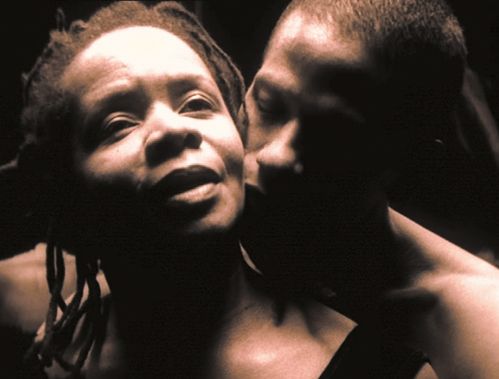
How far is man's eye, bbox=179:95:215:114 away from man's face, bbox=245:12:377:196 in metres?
0.09

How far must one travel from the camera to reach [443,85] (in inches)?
47.3

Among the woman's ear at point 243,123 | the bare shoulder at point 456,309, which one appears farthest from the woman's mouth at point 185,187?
the bare shoulder at point 456,309

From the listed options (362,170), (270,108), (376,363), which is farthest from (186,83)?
(376,363)

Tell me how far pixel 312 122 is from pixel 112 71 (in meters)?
0.32

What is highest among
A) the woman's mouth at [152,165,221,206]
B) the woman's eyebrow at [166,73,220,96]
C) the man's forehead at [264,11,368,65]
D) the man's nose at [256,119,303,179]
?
the man's forehead at [264,11,368,65]

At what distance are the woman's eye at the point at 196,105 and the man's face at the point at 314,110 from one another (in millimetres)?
92

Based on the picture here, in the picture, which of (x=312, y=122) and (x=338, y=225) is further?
(x=338, y=225)

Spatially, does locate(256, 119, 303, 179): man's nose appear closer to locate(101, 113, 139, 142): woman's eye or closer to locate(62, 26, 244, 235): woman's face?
locate(62, 26, 244, 235): woman's face

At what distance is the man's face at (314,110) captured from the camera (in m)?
1.14

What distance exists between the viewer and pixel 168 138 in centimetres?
112

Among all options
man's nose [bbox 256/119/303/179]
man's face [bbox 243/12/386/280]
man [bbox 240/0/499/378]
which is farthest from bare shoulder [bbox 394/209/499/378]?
man's nose [bbox 256/119/303/179]

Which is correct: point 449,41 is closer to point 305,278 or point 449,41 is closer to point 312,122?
point 312,122

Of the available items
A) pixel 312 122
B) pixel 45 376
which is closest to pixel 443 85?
pixel 312 122

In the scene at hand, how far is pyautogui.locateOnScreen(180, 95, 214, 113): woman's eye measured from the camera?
→ 1195mm
